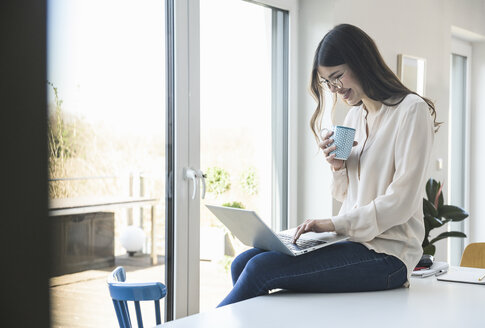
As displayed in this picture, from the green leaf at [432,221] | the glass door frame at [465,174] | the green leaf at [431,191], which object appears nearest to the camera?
the green leaf at [432,221]

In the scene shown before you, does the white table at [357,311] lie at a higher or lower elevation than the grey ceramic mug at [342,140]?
lower

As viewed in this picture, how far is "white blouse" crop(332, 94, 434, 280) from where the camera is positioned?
163cm

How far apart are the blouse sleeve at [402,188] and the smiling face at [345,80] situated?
0.21m

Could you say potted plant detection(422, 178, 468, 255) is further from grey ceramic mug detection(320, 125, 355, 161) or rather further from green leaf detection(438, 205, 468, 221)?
grey ceramic mug detection(320, 125, 355, 161)

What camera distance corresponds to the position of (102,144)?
201cm

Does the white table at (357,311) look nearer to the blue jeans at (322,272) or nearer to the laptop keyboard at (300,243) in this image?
the blue jeans at (322,272)

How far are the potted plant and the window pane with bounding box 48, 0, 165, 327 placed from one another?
57.5 inches

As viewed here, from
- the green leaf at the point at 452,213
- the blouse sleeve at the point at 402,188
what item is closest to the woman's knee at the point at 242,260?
the blouse sleeve at the point at 402,188

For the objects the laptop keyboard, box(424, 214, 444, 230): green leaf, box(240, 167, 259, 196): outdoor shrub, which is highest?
box(240, 167, 259, 196): outdoor shrub

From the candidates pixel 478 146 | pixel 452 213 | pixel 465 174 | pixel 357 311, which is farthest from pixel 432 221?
pixel 478 146

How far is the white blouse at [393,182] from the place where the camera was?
1.63 m

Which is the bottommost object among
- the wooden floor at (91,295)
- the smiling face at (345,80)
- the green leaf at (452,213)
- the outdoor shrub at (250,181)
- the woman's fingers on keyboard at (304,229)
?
the wooden floor at (91,295)

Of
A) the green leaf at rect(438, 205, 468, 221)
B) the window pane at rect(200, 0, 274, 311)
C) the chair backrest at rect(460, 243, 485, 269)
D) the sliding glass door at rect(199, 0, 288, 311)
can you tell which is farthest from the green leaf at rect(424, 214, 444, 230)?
the window pane at rect(200, 0, 274, 311)

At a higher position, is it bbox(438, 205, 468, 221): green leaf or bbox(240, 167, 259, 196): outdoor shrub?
bbox(240, 167, 259, 196): outdoor shrub
